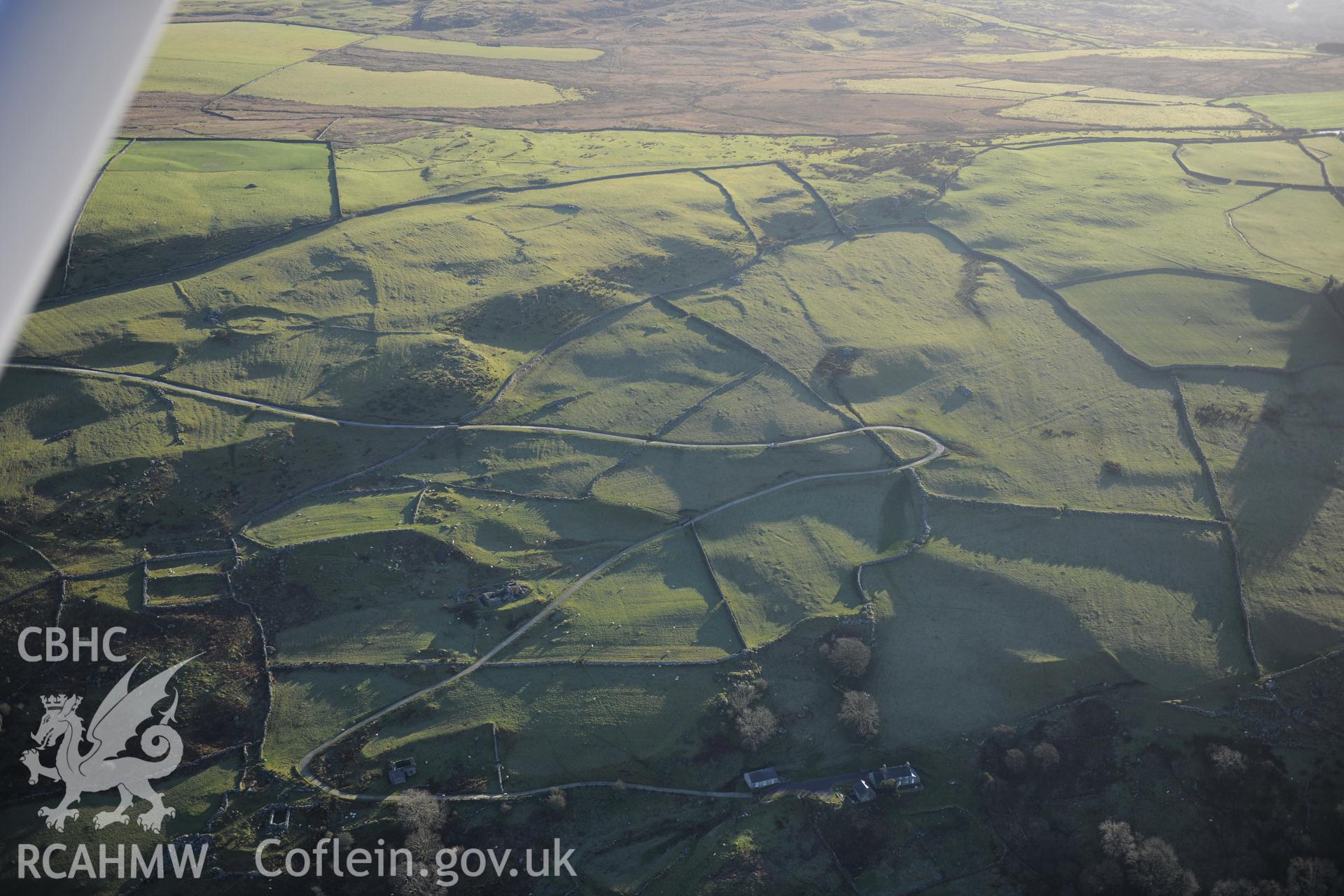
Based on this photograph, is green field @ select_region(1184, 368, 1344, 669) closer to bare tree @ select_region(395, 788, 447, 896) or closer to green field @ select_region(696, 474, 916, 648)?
green field @ select_region(696, 474, 916, 648)

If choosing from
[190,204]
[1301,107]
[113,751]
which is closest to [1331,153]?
[1301,107]

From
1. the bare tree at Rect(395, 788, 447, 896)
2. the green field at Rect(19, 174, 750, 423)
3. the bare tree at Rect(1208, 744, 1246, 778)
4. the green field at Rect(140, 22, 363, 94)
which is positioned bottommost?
the bare tree at Rect(395, 788, 447, 896)

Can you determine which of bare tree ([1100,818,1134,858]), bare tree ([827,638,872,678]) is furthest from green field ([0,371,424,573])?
bare tree ([1100,818,1134,858])

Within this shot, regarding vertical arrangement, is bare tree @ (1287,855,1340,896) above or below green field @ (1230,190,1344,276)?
below

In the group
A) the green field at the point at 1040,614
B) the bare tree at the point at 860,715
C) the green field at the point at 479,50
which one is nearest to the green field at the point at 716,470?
the green field at the point at 1040,614

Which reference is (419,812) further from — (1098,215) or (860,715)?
(1098,215)

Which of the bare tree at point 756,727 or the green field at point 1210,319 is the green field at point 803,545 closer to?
the bare tree at point 756,727
